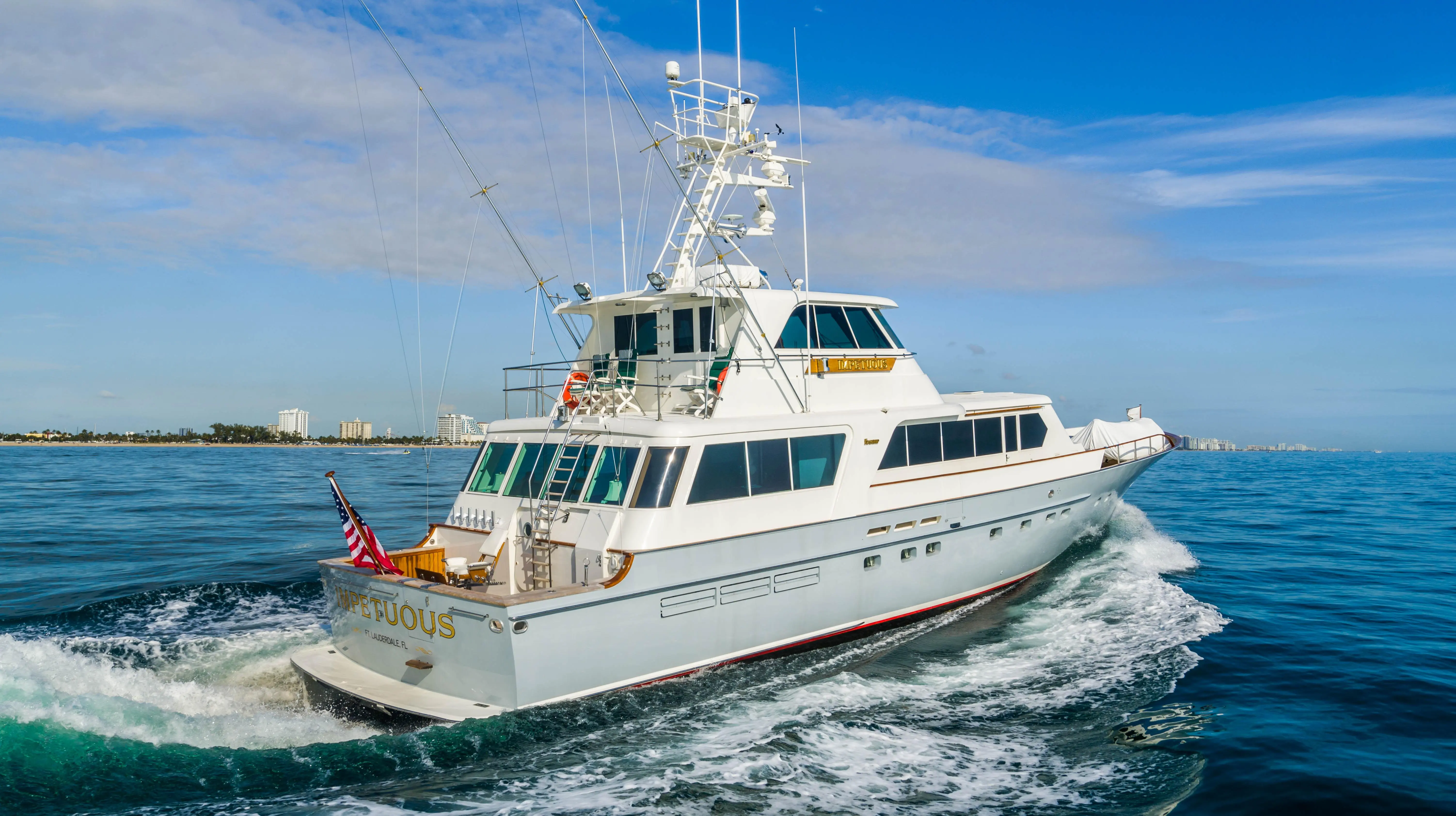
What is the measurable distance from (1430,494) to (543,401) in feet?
114

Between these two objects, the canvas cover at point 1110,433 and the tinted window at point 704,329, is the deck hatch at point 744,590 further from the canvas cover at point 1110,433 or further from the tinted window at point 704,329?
the canvas cover at point 1110,433

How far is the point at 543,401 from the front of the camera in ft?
31.3

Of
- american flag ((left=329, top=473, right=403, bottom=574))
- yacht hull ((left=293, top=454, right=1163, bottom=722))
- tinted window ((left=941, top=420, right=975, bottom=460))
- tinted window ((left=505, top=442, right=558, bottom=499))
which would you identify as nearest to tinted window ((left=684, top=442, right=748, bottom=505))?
yacht hull ((left=293, top=454, right=1163, bottom=722))

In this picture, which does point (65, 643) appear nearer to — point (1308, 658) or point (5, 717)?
point (5, 717)

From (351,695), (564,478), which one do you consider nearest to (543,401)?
(564,478)

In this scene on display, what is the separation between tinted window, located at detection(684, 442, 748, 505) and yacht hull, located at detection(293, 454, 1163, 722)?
0.49 metres

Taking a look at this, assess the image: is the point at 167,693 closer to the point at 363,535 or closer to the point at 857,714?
the point at 363,535

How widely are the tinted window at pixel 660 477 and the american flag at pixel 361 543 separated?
2.42 meters

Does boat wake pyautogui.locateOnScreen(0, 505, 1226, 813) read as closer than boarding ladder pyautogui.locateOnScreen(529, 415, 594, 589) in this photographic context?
Yes

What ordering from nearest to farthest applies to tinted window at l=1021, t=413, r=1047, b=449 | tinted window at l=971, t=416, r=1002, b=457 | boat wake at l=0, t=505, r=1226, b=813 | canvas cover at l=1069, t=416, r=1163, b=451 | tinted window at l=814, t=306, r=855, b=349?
boat wake at l=0, t=505, r=1226, b=813, tinted window at l=814, t=306, r=855, b=349, tinted window at l=971, t=416, r=1002, b=457, tinted window at l=1021, t=413, r=1047, b=449, canvas cover at l=1069, t=416, r=1163, b=451

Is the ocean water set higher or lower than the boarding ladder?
lower

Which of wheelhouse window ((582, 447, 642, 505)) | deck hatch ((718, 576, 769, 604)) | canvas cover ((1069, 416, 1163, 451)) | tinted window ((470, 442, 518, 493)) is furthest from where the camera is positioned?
canvas cover ((1069, 416, 1163, 451))

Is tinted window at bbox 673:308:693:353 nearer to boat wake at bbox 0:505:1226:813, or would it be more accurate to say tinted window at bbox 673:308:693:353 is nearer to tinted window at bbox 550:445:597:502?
tinted window at bbox 550:445:597:502

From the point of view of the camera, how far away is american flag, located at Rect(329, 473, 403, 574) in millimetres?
7258
